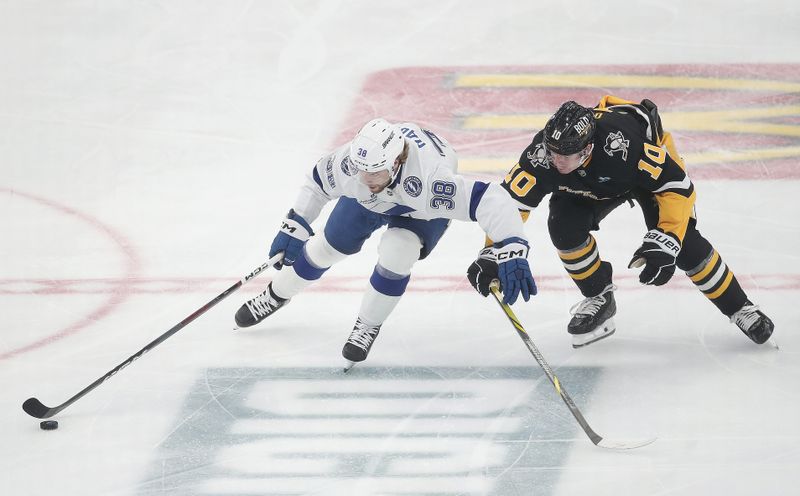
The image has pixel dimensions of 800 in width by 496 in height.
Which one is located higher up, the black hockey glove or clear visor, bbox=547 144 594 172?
clear visor, bbox=547 144 594 172

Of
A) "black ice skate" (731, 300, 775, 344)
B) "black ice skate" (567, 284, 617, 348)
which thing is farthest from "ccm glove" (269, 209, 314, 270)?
"black ice skate" (731, 300, 775, 344)

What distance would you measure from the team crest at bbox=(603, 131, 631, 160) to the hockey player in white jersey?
40 centimetres

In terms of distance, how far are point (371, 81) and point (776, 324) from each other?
301 cm

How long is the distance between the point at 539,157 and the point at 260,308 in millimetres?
1290

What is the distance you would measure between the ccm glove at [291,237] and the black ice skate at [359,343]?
37cm

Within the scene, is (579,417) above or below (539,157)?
below

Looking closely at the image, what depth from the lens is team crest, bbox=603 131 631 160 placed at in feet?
13.6

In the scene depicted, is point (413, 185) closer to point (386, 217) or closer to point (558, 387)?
point (386, 217)

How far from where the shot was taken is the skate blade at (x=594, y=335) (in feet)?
15.0

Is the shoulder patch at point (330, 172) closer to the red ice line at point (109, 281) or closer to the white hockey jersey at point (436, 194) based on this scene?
the white hockey jersey at point (436, 194)

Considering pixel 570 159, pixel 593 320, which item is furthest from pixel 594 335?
pixel 570 159

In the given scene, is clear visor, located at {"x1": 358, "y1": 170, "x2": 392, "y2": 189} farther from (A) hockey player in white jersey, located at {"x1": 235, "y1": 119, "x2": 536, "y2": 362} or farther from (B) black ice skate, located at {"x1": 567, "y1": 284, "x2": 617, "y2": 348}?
(B) black ice skate, located at {"x1": 567, "y1": 284, "x2": 617, "y2": 348}

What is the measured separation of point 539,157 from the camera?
4277 mm

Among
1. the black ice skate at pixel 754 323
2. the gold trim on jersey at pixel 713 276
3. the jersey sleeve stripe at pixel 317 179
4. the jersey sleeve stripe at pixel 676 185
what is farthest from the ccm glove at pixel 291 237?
the black ice skate at pixel 754 323
